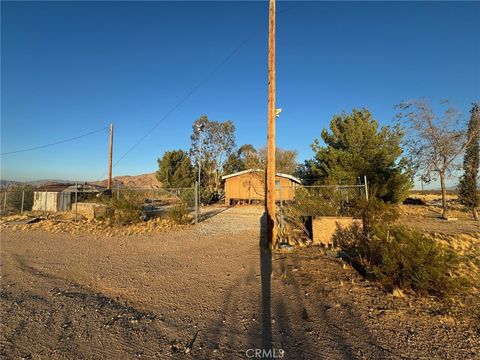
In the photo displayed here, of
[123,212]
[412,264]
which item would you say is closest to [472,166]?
[412,264]

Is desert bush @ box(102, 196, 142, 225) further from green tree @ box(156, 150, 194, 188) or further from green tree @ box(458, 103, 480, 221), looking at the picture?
green tree @ box(156, 150, 194, 188)

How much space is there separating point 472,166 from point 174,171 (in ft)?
97.9

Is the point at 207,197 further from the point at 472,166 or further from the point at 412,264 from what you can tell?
the point at 412,264

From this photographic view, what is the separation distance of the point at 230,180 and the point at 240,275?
67.6 ft

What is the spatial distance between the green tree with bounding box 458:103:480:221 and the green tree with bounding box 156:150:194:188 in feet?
89.6

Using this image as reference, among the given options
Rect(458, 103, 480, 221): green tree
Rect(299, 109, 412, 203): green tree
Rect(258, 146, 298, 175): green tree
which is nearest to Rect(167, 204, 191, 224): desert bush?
Rect(299, 109, 412, 203): green tree

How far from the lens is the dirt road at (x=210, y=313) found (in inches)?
123

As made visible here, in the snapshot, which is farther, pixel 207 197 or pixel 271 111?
pixel 207 197

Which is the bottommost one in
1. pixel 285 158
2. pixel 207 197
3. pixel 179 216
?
pixel 179 216

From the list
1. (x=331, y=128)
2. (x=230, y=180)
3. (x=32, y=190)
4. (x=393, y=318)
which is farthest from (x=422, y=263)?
(x=32, y=190)

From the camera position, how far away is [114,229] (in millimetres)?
12102

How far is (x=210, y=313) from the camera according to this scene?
13.5ft

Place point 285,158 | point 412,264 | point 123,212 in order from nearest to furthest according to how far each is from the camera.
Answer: point 412,264
point 123,212
point 285,158

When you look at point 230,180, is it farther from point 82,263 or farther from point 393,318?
point 393,318
